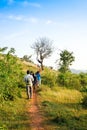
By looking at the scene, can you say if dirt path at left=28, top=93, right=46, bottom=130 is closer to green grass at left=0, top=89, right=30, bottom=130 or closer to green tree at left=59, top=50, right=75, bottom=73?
green grass at left=0, top=89, right=30, bottom=130

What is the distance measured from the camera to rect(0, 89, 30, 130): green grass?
13.4 meters

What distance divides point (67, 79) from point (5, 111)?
18823 millimetres

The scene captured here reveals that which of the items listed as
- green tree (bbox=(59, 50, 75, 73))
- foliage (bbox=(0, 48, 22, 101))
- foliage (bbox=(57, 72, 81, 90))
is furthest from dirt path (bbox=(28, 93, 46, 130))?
green tree (bbox=(59, 50, 75, 73))

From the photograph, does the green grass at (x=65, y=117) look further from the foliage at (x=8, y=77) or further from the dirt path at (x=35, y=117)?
the foliage at (x=8, y=77)

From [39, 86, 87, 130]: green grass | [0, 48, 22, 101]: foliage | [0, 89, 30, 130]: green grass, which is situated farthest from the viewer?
[0, 48, 22, 101]: foliage

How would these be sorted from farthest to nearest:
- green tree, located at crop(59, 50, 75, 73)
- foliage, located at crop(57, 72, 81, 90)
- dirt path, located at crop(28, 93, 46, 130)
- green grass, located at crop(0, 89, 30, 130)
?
green tree, located at crop(59, 50, 75, 73), foliage, located at crop(57, 72, 81, 90), dirt path, located at crop(28, 93, 46, 130), green grass, located at crop(0, 89, 30, 130)

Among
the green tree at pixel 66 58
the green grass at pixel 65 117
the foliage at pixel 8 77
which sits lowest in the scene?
the green grass at pixel 65 117

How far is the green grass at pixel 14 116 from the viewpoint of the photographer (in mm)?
13383

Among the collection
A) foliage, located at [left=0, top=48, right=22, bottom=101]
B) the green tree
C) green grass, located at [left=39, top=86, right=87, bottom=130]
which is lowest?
green grass, located at [left=39, top=86, right=87, bottom=130]

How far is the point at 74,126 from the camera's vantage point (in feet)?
45.6

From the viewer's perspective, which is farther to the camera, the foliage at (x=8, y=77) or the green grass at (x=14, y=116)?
the foliage at (x=8, y=77)

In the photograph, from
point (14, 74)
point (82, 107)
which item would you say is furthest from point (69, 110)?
point (14, 74)

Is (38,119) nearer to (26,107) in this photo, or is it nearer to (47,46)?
(26,107)

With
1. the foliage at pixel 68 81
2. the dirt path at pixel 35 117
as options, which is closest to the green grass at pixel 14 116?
the dirt path at pixel 35 117
